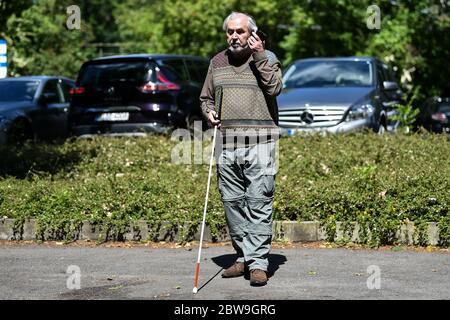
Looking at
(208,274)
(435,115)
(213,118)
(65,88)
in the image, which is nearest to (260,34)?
(213,118)

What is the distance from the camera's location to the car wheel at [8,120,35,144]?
721 inches

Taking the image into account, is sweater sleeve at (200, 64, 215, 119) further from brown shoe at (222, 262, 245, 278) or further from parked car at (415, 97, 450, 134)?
parked car at (415, 97, 450, 134)

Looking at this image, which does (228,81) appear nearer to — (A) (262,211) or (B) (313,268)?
(A) (262,211)

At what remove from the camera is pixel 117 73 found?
17875mm

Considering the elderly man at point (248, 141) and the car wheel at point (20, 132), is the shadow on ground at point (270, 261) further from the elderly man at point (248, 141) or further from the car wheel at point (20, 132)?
the car wheel at point (20, 132)

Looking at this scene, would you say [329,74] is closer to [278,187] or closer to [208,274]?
[278,187]

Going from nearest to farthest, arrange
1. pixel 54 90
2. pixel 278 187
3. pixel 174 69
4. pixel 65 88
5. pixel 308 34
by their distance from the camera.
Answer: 1. pixel 278 187
2. pixel 174 69
3. pixel 54 90
4. pixel 65 88
5. pixel 308 34

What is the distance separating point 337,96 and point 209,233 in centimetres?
678

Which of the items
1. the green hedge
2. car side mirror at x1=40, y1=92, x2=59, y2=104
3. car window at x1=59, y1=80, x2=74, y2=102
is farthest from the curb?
car window at x1=59, y1=80, x2=74, y2=102

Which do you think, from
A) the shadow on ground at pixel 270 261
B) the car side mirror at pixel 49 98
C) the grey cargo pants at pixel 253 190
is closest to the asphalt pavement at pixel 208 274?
the shadow on ground at pixel 270 261

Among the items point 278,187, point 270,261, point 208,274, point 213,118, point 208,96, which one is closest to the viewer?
point 213,118

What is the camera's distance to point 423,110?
94.7 feet

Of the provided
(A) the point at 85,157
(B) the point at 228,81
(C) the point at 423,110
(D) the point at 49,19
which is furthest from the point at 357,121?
(D) the point at 49,19
